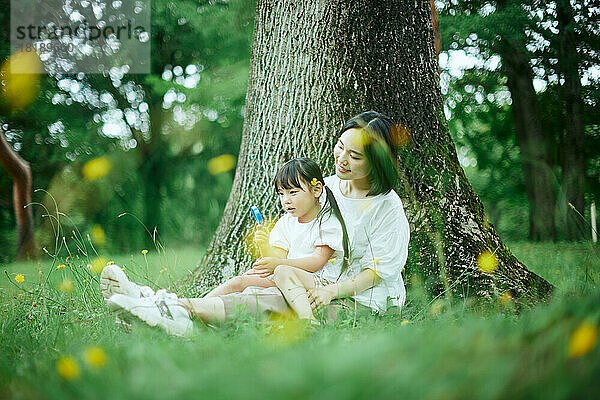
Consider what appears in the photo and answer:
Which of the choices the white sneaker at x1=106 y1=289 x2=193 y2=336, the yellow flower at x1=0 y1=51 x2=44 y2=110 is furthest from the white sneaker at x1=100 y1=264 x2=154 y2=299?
the yellow flower at x1=0 y1=51 x2=44 y2=110

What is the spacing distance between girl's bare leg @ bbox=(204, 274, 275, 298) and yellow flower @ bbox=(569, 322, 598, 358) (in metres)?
1.63

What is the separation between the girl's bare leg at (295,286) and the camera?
2297 mm

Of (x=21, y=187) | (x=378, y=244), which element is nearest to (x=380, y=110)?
(x=378, y=244)

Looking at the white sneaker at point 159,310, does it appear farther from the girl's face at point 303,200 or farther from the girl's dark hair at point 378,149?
the girl's dark hair at point 378,149

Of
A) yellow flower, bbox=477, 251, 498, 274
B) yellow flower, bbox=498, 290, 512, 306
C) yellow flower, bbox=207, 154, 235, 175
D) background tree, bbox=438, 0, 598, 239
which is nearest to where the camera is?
yellow flower, bbox=498, 290, 512, 306

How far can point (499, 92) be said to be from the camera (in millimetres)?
10508

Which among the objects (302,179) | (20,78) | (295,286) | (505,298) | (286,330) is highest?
(20,78)

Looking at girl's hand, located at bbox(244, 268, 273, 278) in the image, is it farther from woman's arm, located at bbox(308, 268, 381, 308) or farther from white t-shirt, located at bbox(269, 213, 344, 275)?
woman's arm, located at bbox(308, 268, 381, 308)

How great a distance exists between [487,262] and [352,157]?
3.79 ft

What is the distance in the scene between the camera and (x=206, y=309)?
226 centimetres

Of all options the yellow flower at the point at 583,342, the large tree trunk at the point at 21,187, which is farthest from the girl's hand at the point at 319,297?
the large tree trunk at the point at 21,187

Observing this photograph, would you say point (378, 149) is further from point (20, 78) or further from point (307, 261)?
point (20, 78)

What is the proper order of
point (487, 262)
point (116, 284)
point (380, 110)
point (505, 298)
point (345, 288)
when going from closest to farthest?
1. point (116, 284)
2. point (345, 288)
3. point (505, 298)
4. point (487, 262)
5. point (380, 110)

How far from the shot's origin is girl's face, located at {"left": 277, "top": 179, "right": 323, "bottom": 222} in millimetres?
2619
